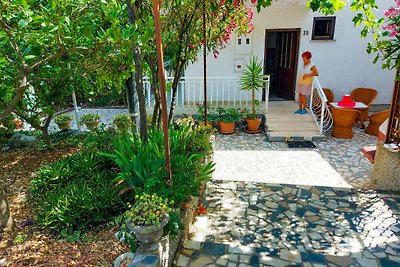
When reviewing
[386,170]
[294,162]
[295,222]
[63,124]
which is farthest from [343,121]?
[63,124]

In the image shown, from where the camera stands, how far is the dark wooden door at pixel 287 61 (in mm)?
8844

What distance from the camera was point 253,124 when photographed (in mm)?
7719

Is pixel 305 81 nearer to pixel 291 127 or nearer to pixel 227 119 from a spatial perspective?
pixel 291 127

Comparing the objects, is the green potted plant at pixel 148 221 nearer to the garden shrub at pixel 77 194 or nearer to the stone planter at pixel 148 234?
the stone planter at pixel 148 234

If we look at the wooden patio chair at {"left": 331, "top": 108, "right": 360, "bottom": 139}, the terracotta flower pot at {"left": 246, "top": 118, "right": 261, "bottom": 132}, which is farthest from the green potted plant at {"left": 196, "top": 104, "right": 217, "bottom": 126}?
the wooden patio chair at {"left": 331, "top": 108, "right": 360, "bottom": 139}

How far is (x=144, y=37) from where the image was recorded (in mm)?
2408

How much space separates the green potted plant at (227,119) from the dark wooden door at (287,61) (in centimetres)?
263

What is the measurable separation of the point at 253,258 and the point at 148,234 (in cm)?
112

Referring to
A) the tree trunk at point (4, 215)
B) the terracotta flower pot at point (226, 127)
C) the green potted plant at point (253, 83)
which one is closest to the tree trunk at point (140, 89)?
the tree trunk at point (4, 215)

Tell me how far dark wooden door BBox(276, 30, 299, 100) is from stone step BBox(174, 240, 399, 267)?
724 cm

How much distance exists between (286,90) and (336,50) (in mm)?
1946

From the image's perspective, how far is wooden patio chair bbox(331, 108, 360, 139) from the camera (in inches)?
275

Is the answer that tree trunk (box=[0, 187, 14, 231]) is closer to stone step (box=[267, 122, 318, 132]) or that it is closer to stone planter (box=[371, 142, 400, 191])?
stone planter (box=[371, 142, 400, 191])

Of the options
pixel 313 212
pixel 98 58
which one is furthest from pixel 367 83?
pixel 98 58
